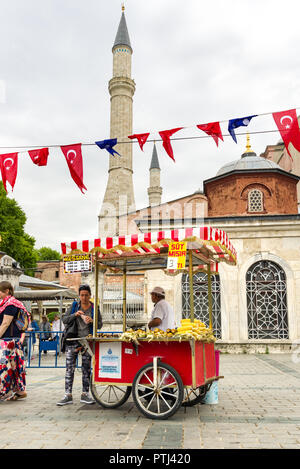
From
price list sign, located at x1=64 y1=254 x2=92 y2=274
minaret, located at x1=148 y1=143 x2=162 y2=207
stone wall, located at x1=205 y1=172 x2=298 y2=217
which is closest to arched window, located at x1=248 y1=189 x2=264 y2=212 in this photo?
stone wall, located at x1=205 y1=172 x2=298 y2=217

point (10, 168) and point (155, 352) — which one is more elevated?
point (10, 168)

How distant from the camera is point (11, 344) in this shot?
6934 mm

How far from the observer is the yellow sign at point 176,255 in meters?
5.72

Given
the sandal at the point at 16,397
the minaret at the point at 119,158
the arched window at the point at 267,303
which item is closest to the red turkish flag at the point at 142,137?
the sandal at the point at 16,397

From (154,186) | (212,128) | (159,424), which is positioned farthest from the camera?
(154,186)

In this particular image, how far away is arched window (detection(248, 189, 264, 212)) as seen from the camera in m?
21.9

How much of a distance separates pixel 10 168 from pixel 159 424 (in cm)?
723

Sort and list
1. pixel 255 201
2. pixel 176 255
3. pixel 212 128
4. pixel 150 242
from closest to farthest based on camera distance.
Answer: pixel 176 255 → pixel 150 242 → pixel 212 128 → pixel 255 201

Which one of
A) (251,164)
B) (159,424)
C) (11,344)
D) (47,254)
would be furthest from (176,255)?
(47,254)

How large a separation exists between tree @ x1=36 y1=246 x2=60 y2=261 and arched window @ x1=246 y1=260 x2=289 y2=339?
55.9 meters

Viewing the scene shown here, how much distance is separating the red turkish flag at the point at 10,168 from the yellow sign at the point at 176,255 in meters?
5.78

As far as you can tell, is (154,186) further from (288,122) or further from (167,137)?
(288,122)

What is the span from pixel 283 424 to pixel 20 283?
14355mm
